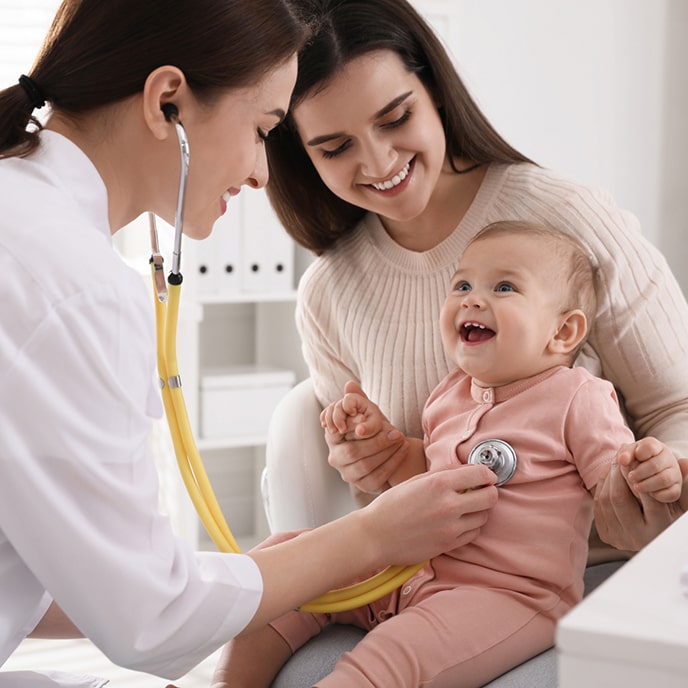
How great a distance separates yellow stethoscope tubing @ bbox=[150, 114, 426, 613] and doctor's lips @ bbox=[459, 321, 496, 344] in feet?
1.06

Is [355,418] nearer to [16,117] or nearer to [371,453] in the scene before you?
[371,453]

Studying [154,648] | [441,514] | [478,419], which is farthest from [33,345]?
[478,419]

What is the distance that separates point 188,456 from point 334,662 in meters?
0.33

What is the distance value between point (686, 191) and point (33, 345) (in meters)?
3.13

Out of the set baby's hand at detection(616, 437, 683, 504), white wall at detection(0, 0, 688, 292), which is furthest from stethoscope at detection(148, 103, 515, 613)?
white wall at detection(0, 0, 688, 292)

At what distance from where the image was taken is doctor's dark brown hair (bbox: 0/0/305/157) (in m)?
1.14

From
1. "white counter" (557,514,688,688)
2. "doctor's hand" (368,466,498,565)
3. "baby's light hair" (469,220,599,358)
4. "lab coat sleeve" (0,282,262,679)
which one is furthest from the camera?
"baby's light hair" (469,220,599,358)

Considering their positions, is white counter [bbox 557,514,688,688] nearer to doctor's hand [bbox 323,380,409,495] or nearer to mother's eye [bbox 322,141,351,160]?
doctor's hand [bbox 323,380,409,495]

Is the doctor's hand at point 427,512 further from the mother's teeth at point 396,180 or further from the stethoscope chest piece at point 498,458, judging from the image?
the mother's teeth at point 396,180

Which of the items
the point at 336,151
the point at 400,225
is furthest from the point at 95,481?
the point at 400,225

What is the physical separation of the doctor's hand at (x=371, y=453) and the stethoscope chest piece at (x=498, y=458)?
0.21m

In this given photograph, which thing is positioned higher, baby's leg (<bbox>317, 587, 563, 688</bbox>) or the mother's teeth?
the mother's teeth

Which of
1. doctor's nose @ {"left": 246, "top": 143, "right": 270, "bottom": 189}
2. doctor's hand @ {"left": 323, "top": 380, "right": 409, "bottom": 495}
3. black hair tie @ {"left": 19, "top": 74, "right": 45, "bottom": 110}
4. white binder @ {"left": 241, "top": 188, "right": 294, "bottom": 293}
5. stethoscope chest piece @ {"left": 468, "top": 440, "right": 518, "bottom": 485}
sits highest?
black hair tie @ {"left": 19, "top": 74, "right": 45, "bottom": 110}

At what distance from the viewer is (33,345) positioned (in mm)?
961
